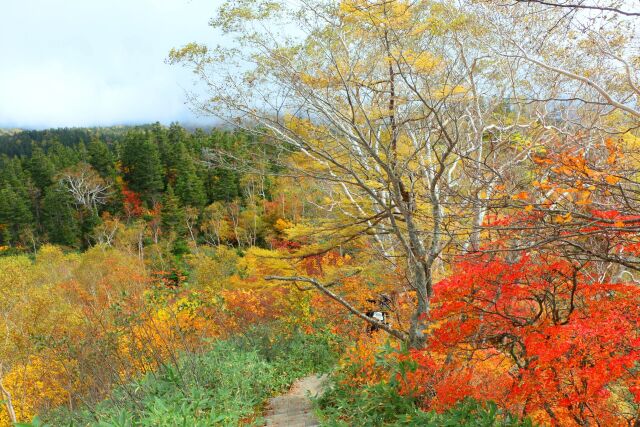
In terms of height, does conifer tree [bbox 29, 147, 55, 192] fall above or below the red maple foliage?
above

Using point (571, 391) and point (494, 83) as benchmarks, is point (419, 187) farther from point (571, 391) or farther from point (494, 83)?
point (571, 391)

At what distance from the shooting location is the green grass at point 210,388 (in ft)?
14.5

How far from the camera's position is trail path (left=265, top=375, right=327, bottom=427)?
548cm

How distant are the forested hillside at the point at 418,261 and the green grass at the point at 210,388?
1.5 inches

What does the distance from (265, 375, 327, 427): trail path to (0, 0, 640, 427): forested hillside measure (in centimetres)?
23

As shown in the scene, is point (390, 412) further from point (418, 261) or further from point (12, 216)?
point (12, 216)

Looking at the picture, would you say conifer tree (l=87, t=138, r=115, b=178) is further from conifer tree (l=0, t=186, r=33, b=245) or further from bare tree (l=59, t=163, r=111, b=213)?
conifer tree (l=0, t=186, r=33, b=245)

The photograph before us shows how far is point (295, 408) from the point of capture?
614 cm

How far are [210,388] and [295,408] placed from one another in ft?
4.07

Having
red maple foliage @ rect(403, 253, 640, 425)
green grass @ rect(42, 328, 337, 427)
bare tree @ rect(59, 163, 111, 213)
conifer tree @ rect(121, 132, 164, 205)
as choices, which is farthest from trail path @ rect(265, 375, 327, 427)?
conifer tree @ rect(121, 132, 164, 205)

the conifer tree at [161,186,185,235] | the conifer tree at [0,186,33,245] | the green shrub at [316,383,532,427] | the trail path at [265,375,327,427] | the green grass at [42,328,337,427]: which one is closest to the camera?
the green shrub at [316,383,532,427]

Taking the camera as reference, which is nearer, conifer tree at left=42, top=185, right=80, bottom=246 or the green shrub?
the green shrub

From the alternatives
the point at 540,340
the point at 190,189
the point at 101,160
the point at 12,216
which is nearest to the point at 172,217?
the point at 190,189

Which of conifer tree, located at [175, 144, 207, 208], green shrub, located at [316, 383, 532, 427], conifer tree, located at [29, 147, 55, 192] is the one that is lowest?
green shrub, located at [316, 383, 532, 427]
